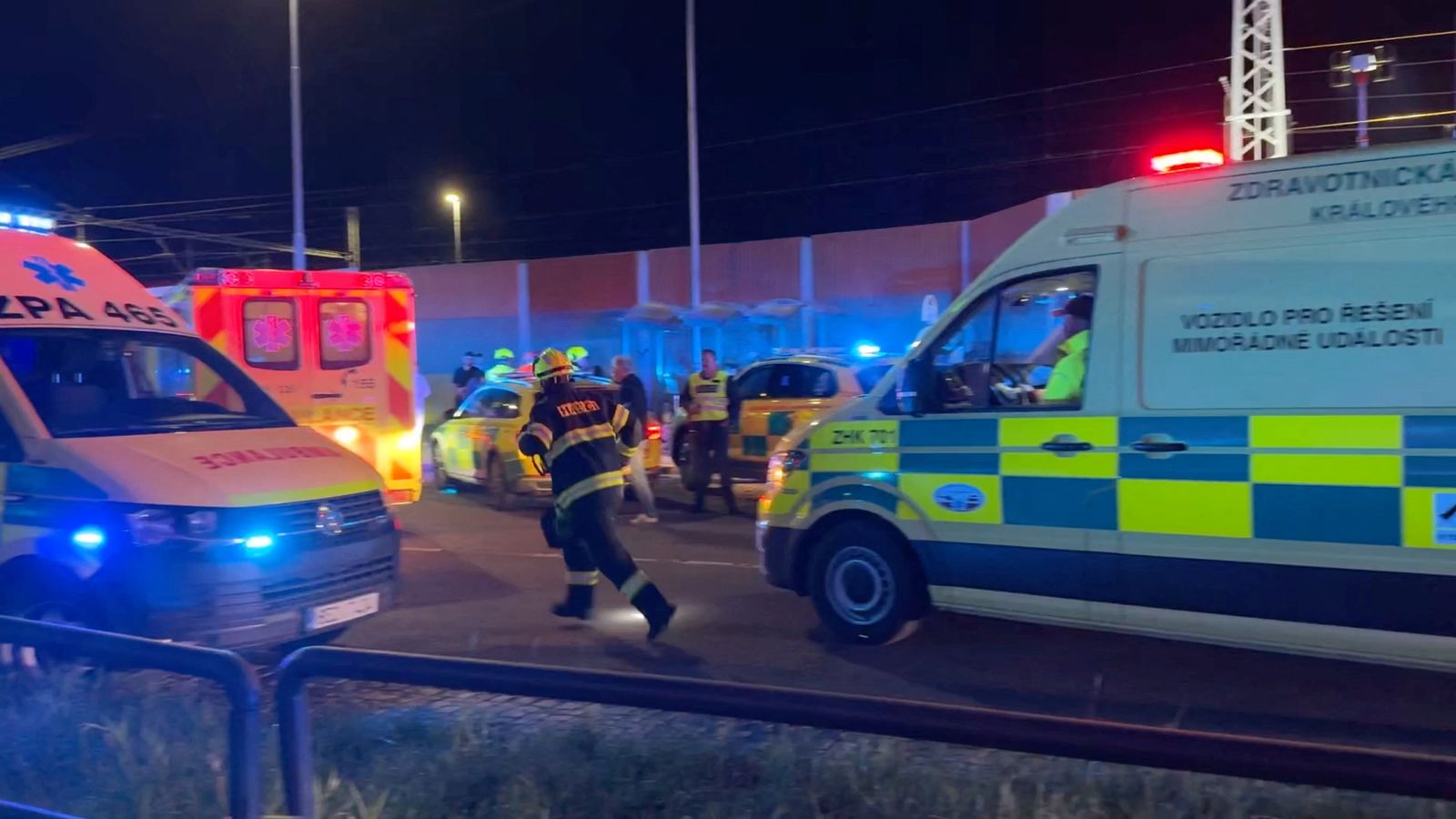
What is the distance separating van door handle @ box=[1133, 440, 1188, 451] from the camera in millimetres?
5480

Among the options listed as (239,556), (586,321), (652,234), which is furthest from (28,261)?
(652,234)

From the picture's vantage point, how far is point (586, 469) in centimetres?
702

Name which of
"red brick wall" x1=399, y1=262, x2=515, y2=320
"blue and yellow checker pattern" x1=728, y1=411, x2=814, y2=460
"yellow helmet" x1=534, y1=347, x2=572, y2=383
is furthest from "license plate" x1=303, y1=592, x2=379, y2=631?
"red brick wall" x1=399, y1=262, x2=515, y2=320

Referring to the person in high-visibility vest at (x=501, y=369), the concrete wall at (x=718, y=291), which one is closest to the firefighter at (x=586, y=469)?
the person in high-visibility vest at (x=501, y=369)

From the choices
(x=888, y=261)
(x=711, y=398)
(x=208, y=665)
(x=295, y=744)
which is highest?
(x=888, y=261)

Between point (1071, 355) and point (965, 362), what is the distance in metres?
0.57

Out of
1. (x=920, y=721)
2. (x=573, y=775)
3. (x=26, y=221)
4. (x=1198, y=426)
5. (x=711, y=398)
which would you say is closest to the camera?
(x=920, y=721)

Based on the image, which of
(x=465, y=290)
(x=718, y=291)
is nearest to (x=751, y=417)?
(x=718, y=291)

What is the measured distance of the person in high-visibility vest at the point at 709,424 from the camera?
1237 cm

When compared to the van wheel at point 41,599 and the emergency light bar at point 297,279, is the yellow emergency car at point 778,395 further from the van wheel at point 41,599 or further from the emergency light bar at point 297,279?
the van wheel at point 41,599

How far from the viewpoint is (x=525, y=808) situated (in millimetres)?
4031

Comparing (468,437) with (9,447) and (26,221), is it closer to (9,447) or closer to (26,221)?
(26,221)

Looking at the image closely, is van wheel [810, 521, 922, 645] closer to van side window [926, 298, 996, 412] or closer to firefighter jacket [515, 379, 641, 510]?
van side window [926, 298, 996, 412]

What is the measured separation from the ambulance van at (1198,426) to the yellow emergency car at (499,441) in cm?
661
